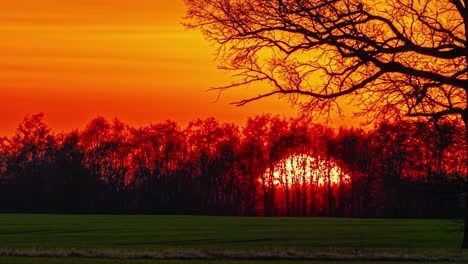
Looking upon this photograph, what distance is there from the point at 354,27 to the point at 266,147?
317 ft

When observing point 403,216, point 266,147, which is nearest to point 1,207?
point 266,147

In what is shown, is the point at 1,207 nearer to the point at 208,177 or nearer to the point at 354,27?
the point at 208,177

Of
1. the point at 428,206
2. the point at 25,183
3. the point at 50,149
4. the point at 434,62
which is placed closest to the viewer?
the point at 434,62

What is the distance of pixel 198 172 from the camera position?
125375mm

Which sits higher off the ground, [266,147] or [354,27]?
[266,147]

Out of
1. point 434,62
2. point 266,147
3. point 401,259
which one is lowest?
point 401,259

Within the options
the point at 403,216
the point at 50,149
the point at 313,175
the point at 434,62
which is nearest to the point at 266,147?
the point at 313,175

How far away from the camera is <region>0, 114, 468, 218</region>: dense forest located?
11781 cm

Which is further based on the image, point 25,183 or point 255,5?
point 25,183

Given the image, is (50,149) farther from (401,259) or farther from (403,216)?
(401,259)

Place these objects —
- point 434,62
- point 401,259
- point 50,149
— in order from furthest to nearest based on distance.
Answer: point 50,149, point 434,62, point 401,259

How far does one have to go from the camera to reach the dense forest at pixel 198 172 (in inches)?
4638

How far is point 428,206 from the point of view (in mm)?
108438

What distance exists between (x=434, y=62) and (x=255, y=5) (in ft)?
18.4
